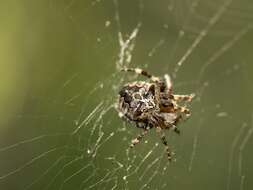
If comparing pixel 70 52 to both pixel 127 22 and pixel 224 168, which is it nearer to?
pixel 127 22

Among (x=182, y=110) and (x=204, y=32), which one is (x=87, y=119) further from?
(x=204, y=32)

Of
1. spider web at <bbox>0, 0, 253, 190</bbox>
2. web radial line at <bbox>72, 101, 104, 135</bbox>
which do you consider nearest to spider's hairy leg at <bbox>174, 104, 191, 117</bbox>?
spider web at <bbox>0, 0, 253, 190</bbox>

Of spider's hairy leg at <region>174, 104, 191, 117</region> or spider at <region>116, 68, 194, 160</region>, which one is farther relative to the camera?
spider's hairy leg at <region>174, 104, 191, 117</region>

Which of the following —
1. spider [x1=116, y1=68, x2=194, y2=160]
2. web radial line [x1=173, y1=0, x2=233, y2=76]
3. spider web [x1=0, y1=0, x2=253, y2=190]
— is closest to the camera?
spider [x1=116, y1=68, x2=194, y2=160]

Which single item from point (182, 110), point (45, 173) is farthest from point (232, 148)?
point (45, 173)

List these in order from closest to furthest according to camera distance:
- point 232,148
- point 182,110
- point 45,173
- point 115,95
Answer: point 182,110 → point 115,95 → point 45,173 → point 232,148

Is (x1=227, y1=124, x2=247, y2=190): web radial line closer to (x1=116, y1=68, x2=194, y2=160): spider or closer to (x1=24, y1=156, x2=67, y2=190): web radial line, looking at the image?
(x1=116, y1=68, x2=194, y2=160): spider

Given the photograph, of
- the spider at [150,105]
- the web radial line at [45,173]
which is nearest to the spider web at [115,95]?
the web radial line at [45,173]
